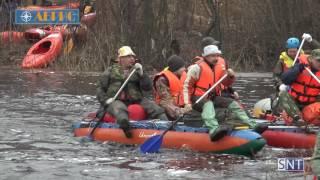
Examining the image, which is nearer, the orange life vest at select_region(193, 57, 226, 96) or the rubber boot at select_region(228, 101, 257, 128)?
the rubber boot at select_region(228, 101, 257, 128)

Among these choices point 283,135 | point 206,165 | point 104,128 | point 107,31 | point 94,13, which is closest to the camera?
point 206,165

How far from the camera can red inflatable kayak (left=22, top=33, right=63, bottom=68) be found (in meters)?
27.4

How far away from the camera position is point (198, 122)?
11.2 meters

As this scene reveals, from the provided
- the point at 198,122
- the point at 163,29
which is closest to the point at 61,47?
the point at 163,29

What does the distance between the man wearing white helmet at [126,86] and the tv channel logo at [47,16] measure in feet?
54.3

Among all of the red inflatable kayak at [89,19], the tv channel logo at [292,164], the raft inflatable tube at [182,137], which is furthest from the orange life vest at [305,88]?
the red inflatable kayak at [89,19]

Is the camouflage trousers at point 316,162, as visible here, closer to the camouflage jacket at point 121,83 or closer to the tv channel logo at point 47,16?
the camouflage jacket at point 121,83

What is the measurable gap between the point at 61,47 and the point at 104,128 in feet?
53.5

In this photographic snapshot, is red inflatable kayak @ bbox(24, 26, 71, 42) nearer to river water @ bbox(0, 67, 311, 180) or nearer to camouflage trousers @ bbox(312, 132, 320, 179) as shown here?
river water @ bbox(0, 67, 311, 180)

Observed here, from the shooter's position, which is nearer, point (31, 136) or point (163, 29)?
point (31, 136)

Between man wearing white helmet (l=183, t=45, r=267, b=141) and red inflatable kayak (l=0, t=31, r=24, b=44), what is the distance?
63.6ft

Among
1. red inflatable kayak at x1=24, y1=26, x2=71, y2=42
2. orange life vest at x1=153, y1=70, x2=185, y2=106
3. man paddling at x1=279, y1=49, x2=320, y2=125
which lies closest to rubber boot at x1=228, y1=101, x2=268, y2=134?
man paddling at x1=279, y1=49, x2=320, y2=125

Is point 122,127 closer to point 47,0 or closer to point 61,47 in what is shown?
point 61,47

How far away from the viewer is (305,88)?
11258mm
